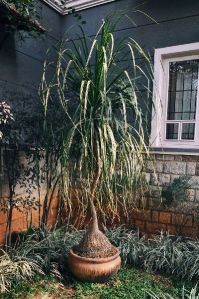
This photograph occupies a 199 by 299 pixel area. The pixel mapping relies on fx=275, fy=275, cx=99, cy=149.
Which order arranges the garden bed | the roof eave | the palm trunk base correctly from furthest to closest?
the roof eave → the palm trunk base → the garden bed

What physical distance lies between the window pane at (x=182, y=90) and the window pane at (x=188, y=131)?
105 millimetres

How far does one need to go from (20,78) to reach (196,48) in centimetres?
234

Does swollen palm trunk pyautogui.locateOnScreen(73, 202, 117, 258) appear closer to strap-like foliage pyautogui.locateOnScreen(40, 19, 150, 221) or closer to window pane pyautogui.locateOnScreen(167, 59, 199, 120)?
strap-like foliage pyautogui.locateOnScreen(40, 19, 150, 221)

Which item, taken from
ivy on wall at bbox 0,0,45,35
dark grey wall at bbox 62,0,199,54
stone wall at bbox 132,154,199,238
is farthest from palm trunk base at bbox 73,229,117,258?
dark grey wall at bbox 62,0,199,54

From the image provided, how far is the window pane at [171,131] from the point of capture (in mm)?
3732

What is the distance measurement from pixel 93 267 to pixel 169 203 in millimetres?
1432

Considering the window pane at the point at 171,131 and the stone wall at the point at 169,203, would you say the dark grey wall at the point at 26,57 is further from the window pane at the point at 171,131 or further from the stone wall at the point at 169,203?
the stone wall at the point at 169,203

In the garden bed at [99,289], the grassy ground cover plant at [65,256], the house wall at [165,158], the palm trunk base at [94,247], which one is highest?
the house wall at [165,158]

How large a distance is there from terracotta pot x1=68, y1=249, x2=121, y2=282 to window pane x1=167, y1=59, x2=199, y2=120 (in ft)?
6.78

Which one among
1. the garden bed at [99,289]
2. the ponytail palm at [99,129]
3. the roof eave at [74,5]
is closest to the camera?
the ponytail palm at [99,129]

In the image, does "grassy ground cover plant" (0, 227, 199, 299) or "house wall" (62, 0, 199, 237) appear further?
"house wall" (62, 0, 199, 237)

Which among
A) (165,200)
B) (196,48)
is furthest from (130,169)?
(196,48)

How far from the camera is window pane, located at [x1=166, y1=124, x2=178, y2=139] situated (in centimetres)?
373

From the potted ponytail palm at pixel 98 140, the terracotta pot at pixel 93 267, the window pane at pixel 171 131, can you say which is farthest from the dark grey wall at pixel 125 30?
the terracotta pot at pixel 93 267
